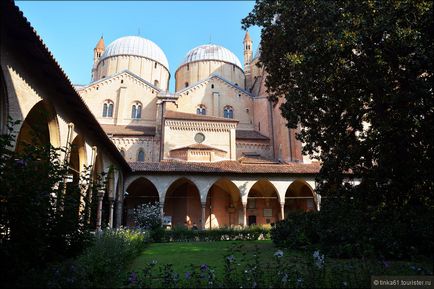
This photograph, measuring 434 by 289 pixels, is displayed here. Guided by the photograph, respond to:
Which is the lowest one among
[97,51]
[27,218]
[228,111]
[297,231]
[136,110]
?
[297,231]

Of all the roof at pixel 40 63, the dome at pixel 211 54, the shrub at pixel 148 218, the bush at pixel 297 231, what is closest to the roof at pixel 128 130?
the shrub at pixel 148 218

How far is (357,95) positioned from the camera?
1132 centimetres

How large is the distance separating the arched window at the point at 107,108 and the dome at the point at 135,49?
9123 mm

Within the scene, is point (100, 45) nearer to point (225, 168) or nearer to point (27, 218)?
point (225, 168)

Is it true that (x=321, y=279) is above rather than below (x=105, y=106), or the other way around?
below

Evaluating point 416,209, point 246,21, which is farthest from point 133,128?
point 416,209

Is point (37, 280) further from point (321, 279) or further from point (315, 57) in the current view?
point (315, 57)

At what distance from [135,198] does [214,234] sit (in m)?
9.54

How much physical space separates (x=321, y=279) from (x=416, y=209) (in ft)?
20.4

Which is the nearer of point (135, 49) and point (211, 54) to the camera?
point (135, 49)

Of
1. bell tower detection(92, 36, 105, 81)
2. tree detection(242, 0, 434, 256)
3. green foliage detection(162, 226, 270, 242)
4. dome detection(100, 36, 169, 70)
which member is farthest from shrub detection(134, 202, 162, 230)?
bell tower detection(92, 36, 105, 81)

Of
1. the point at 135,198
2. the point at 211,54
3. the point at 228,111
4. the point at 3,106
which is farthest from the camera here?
the point at 211,54

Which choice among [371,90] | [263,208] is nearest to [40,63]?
[371,90]

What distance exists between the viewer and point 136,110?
32.4m
